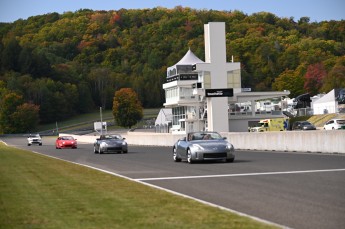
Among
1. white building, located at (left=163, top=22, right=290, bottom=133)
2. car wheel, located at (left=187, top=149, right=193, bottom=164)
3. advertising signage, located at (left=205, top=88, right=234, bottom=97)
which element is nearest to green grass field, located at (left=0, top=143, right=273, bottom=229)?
car wheel, located at (left=187, top=149, right=193, bottom=164)

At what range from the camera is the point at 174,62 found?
18225 centimetres

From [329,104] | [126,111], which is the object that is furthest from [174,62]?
[329,104]

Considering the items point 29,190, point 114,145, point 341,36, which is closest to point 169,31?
point 341,36

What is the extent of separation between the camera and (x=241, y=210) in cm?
1112

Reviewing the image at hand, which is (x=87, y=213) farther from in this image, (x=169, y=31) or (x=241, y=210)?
(x=169, y=31)

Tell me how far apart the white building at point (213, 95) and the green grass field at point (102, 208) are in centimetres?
5486

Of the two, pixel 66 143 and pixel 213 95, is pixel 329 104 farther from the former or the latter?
pixel 66 143

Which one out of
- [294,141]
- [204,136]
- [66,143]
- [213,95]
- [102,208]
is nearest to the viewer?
[102,208]

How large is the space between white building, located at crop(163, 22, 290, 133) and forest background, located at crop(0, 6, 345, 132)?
134ft

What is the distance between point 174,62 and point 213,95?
111 m

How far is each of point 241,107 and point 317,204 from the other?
8542 cm

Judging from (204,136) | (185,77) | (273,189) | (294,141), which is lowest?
(273,189)

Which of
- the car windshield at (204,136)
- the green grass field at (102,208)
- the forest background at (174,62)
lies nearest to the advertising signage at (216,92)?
the car windshield at (204,136)

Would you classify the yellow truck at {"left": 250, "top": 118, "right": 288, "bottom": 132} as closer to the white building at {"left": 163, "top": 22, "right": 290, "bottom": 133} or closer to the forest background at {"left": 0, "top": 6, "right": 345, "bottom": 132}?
the white building at {"left": 163, "top": 22, "right": 290, "bottom": 133}
